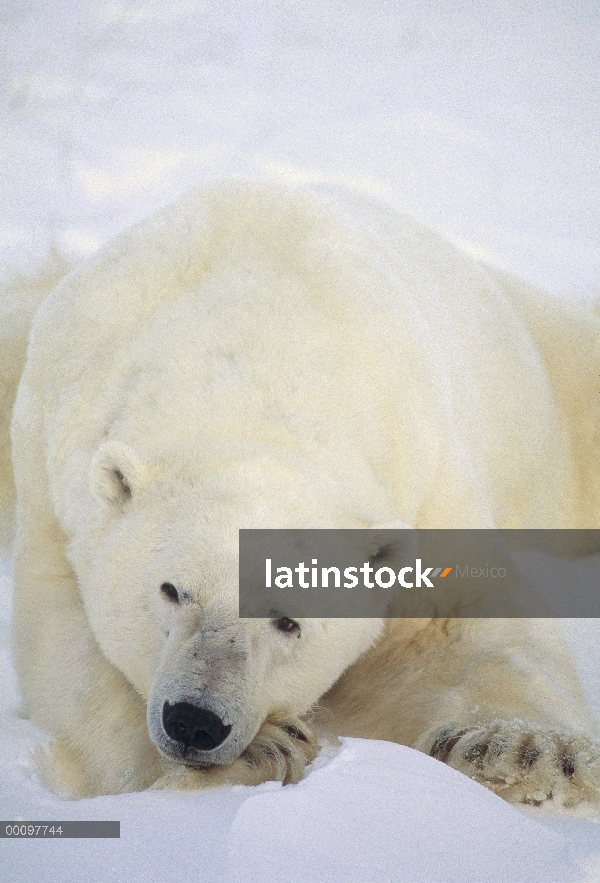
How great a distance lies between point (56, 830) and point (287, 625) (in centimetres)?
79

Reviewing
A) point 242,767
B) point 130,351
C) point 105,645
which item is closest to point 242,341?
point 130,351

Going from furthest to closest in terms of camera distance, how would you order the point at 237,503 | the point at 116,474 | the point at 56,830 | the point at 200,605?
the point at 116,474 < the point at 237,503 < the point at 200,605 < the point at 56,830

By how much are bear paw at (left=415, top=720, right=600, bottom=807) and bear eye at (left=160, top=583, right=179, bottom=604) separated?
817 millimetres

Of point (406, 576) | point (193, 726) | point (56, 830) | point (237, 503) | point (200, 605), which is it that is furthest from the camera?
point (406, 576)

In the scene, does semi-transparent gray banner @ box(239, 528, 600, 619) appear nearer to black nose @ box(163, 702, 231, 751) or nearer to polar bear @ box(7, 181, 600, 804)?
polar bear @ box(7, 181, 600, 804)

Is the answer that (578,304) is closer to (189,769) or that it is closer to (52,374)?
(52,374)

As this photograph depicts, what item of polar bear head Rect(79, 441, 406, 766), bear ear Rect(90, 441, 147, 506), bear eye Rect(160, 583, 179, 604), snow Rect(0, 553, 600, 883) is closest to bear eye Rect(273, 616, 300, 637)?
polar bear head Rect(79, 441, 406, 766)

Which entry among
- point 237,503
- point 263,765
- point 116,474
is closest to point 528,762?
point 263,765

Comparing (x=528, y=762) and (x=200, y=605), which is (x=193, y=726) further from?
(x=528, y=762)

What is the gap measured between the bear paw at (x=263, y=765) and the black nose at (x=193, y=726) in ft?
0.40

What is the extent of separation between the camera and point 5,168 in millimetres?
5250

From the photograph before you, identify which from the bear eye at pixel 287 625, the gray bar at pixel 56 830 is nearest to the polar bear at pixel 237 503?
the bear eye at pixel 287 625

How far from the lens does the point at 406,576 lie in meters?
2.90

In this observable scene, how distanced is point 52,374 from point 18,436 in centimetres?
32
